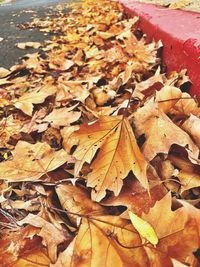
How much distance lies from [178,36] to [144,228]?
1.16m

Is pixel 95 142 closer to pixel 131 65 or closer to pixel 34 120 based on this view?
pixel 34 120

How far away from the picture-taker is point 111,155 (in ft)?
3.29

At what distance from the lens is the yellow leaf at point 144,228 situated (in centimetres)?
75

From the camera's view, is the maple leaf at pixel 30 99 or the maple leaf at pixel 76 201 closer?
the maple leaf at pixel 76 201

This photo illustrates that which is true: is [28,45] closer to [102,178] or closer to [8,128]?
[8,128]

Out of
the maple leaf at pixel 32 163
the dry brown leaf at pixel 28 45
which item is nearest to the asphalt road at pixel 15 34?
the dry brown leaf at pixel 28 45

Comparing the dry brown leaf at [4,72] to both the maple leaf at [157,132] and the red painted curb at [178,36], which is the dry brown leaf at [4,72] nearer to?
the red painted curb at [178,36]

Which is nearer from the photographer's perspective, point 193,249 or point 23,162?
point 193,249

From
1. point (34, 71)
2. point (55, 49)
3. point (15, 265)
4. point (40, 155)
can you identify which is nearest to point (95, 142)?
point (40, 155)

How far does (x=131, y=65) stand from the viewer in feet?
6.04

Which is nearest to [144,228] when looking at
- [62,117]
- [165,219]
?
[165,219]

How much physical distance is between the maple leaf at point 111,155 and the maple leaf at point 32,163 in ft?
0.36

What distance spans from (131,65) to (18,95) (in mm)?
593

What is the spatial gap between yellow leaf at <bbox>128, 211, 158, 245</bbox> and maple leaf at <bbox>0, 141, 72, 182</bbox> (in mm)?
364
